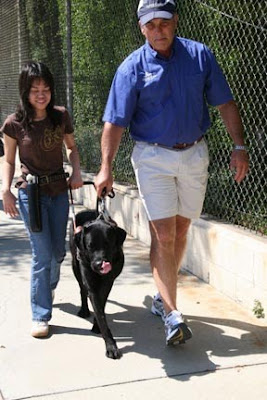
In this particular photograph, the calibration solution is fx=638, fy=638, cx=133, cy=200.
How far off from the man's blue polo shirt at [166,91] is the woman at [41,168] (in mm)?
453

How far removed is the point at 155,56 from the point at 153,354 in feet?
5.98

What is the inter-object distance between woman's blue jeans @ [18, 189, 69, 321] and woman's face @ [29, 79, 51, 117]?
567 mm

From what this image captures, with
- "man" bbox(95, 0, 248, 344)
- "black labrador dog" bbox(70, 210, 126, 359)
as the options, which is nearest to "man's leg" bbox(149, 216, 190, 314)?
"man" bbox(95, 0, 248, 344)

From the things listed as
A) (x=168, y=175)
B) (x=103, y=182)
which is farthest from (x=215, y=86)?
(x=103, y=182)

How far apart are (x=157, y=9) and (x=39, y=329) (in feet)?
7.06

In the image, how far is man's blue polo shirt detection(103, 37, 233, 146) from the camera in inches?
152

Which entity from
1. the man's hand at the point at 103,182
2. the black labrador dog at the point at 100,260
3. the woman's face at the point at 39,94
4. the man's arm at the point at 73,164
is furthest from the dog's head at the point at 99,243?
the woman's face at the point at 39,94

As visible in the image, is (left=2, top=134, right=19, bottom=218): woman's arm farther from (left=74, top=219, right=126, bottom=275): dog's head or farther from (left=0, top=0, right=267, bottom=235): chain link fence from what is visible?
(left=0, top=0, right=267, bottom=235): chain link fence

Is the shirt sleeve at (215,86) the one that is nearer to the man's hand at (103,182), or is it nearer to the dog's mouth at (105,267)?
the man's hand at (103,182)

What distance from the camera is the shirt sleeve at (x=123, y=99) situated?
3857 mm

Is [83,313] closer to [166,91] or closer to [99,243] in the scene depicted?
[99,243]

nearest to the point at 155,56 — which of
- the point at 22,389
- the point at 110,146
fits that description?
the point at 110,146

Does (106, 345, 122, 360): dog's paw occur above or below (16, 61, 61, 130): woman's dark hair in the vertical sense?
below

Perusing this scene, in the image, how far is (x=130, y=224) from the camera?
278 inches
